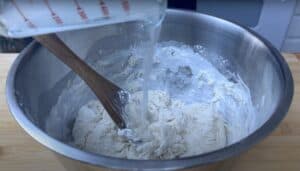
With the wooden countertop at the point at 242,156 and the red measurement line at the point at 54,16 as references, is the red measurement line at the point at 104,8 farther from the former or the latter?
the wooden countertop at the point at 242,156

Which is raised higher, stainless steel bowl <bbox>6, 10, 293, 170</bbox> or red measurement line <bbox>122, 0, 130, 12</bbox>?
red measurement line <bbox>122, 0, 130, 12</bbox>

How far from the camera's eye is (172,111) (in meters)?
0.76

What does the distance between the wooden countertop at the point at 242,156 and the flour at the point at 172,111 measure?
0.04 metres

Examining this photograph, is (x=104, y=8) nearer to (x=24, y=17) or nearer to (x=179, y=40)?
(x=24, y=17)

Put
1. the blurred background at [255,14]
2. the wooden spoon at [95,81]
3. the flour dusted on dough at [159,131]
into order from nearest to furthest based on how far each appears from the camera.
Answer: the wooden spoon at [95,81] < the flour dusted on dough at [159,131] < the blurred background at [255,14]

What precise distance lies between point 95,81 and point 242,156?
0.84 feet

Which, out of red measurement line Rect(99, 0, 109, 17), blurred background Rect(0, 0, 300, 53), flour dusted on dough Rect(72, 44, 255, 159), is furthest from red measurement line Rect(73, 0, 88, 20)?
blurred background Rect(0, 0, 300, 53)

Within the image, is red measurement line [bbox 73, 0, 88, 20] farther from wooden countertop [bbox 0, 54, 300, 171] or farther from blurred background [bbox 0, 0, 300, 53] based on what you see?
blurred background [bbox 0, 0, 300, 53]

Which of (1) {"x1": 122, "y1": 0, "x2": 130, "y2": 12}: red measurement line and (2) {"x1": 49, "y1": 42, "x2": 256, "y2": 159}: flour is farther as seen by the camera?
(2) {"x1": 49, "y1": 42, "x2": 256, "y2": 159}: flour

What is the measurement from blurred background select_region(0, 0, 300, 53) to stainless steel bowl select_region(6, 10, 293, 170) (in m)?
0.28

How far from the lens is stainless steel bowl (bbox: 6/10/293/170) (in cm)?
44

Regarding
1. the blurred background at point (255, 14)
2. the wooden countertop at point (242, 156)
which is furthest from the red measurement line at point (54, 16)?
the blurred background at point (255, 14)

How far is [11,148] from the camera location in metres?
0.63

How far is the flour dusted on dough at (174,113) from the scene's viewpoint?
2.21ft
